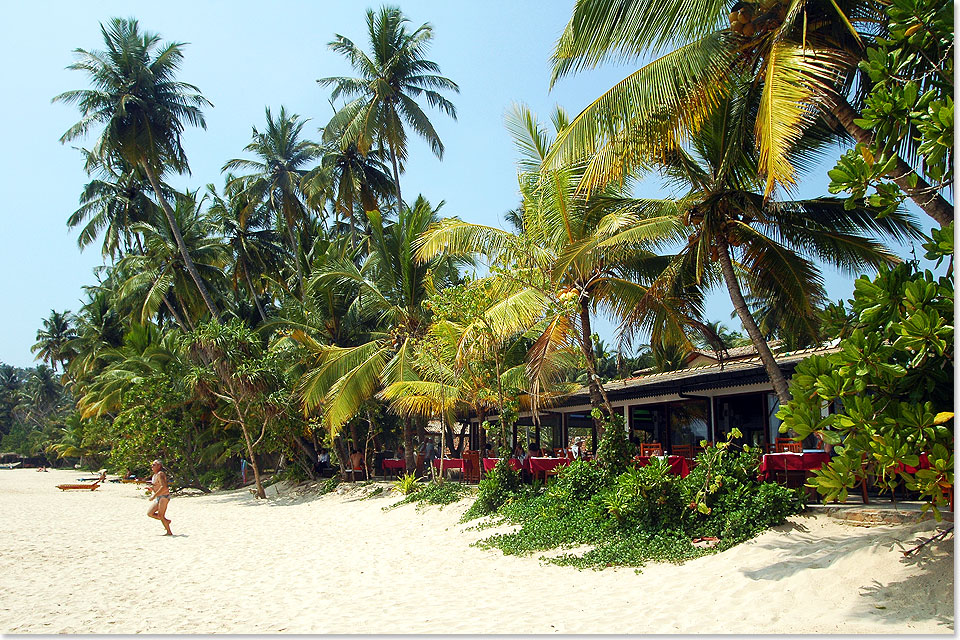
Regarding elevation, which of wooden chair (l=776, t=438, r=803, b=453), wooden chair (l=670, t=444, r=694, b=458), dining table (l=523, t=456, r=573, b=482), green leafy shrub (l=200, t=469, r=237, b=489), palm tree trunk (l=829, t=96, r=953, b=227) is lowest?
green leafy shrub (l=200, t=469, r=237, b=489)

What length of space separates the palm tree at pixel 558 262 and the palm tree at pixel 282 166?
17.6 metres

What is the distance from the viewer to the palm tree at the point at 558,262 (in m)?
10.5

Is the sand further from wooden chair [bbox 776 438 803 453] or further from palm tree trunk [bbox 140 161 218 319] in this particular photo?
palm tree trunk [bbox 140 161 218 319]

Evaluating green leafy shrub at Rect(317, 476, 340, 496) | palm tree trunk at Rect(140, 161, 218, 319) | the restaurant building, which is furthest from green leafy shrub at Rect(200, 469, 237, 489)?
the restaurant building

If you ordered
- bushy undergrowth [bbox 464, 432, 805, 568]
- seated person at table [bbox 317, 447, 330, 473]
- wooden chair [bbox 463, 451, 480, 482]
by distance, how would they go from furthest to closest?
seated person at table [bbox 317, 447, 330, 473] < wooden chair [bbox 463, 451, 480, 482] < bushy undergrowth [bbox 464, 432, 805, 568]

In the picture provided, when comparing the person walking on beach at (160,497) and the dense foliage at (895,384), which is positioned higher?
the dense foliage at (895,384)

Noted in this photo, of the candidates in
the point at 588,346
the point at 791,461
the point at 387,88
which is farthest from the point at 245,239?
the point at 791,461

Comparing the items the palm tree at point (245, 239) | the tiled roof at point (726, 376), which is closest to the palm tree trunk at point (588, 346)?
the tiled roof at point (726, 376)

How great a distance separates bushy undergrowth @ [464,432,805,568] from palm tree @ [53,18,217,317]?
18714 millimetres

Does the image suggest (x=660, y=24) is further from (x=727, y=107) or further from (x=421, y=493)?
(x=421, y=493)

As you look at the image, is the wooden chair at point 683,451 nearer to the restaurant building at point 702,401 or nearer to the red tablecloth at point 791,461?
the restaurant building at point 702,401

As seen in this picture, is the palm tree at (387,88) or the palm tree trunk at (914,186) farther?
the palm tree at (387,88)

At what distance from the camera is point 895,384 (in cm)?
502

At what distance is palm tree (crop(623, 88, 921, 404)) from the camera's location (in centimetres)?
933
